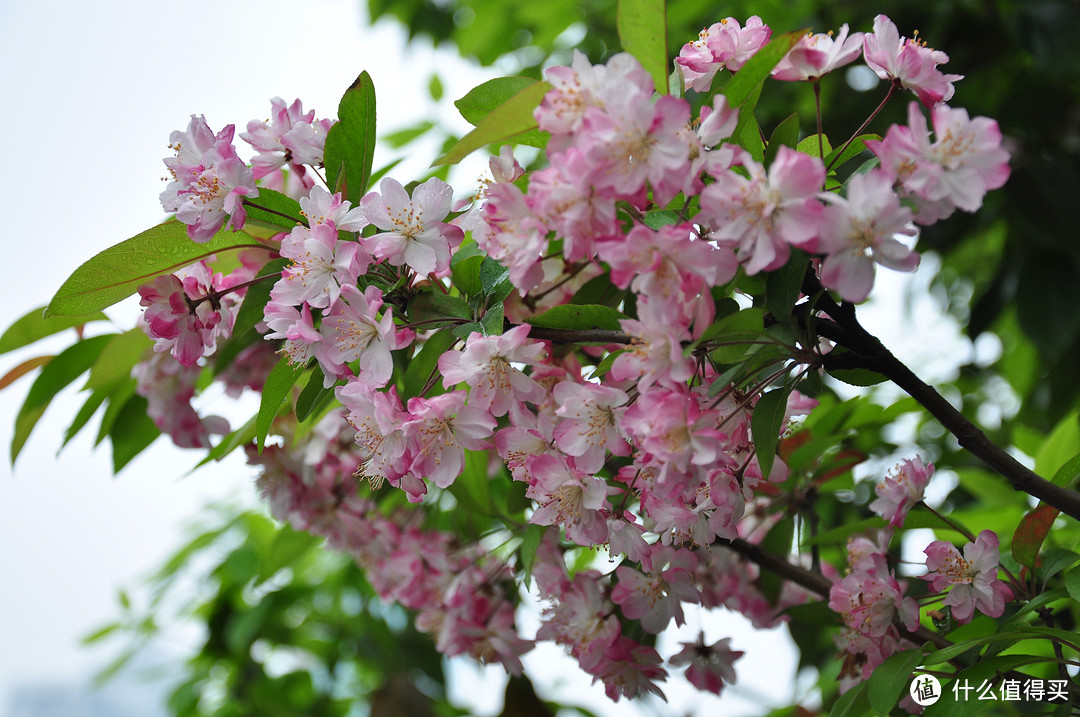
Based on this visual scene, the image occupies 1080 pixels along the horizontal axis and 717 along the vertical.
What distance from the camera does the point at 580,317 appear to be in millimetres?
681

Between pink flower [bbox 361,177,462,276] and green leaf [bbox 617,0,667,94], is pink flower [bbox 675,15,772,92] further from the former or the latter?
pink flower [bbox 361,177,462,276]

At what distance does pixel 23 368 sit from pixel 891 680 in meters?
1.16

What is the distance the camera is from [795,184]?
1.77 feet

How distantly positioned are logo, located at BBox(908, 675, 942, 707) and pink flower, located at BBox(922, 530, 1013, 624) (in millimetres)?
65

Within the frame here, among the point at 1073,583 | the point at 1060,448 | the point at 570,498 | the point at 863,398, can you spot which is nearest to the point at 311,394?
the point at 570,498

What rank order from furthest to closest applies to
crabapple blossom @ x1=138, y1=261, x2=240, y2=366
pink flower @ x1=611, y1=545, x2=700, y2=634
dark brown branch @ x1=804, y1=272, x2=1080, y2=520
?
1. pink flower @ x1=611, y1=545, x2=700, y2=634
2. crabapple blossom @ x1=138, y1=261, x2=240, y2=366
3. dark brown branch @ x1=804, y1=272, x2=1080, y2=520

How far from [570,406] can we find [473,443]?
10 cm

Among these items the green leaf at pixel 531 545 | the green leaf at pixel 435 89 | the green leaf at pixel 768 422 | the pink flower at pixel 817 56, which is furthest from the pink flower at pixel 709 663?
A: the green leaf at pixel 435 89

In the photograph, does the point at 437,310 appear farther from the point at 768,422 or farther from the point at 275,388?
the point at 768,422

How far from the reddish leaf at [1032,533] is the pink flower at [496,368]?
0.51m

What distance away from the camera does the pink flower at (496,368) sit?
2.12 feet

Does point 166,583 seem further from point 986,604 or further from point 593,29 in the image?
point 986,604

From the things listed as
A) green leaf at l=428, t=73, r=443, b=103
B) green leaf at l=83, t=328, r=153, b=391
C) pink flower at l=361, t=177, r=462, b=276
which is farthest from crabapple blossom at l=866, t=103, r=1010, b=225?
green leaf at l=428, t=73, r=443, b=103

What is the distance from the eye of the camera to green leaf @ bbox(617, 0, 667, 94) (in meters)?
0.67
